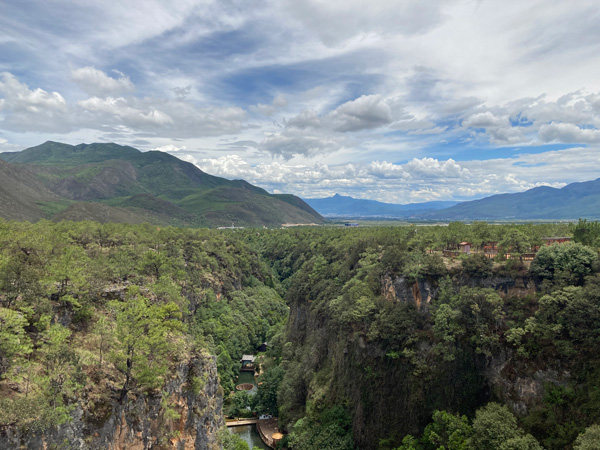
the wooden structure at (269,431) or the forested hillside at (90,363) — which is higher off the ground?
the forested hillside at (90,363)

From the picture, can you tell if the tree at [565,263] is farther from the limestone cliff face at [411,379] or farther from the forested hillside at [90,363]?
the forested hillside at [90,363]

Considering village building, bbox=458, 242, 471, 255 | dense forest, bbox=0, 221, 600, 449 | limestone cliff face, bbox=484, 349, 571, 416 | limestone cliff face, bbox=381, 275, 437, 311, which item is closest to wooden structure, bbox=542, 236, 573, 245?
dense forest, bbox=0, 221, 600, 449

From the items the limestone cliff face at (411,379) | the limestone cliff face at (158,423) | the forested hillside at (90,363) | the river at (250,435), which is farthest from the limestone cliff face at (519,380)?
the river at (250,435)

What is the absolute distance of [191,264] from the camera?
3752 inches

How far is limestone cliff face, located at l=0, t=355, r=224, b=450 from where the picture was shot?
2422 cm

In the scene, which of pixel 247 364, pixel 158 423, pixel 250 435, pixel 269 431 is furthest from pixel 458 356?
pixel 247 364

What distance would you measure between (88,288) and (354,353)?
133 feet

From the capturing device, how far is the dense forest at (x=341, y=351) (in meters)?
28.6

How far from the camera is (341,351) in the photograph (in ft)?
207

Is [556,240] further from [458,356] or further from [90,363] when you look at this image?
[90,363]

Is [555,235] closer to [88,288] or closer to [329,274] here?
[329,274]

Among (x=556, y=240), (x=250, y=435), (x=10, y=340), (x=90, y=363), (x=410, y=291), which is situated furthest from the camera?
(x=556, y=240)

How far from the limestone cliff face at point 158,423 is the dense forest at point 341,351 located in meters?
0.14

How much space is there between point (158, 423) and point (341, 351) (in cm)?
3598
